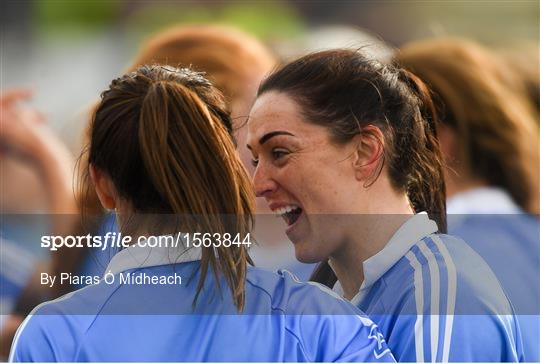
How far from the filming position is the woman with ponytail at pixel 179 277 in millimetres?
2664

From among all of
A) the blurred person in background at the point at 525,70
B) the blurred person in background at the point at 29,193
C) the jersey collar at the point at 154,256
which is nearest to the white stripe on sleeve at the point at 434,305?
the jersey collar at the point at 154,256

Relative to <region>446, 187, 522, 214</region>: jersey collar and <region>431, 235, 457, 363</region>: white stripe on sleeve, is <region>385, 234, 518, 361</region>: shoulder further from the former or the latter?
<region>446, 187, 522, 214</region>: jersey collar

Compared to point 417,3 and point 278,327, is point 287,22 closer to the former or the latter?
point 417,3

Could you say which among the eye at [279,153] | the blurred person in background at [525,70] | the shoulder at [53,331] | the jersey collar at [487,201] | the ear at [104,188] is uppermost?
the blurred person in background at [525,70]

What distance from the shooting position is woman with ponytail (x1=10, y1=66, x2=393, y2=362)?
8.74 feet

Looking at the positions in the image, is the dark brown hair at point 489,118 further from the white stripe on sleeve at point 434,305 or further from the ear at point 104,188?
the ear at point 104,188

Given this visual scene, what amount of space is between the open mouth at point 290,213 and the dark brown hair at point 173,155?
0.19m

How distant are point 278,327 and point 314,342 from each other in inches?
3.6

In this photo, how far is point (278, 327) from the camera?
2.68 m

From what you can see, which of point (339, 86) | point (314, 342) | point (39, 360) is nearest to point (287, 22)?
point (339, 86)

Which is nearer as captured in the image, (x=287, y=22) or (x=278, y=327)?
(x=278, y=327)

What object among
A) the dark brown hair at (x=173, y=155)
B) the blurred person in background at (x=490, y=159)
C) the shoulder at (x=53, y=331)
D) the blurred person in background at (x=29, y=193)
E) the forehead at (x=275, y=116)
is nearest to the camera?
the shoulder at (x=53, y=331)

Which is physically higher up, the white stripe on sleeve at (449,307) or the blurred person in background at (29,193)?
the blurred person in background at (29,193)

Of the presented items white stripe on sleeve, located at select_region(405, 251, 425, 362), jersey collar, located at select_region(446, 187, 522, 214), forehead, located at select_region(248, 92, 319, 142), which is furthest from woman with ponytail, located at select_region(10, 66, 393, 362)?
jersey collar, located at select_region(446, 187, 522, 214)
